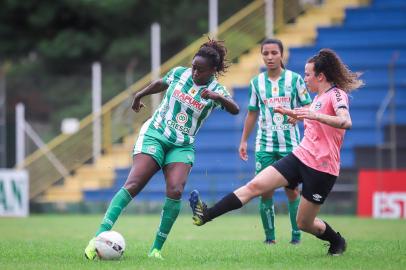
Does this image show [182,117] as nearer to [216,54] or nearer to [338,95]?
[216,54]

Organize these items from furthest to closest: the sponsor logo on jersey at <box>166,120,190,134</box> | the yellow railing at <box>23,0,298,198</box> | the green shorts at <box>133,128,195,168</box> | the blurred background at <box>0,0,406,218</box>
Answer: the yellow railing at <box>23,0,298,198</box> < the blurred background at <box>0,0,406,218</box> < the sponsor logo on jersey at <box>166,120,190,134</box> < the green shorts at <box>133,128,195,168</box>

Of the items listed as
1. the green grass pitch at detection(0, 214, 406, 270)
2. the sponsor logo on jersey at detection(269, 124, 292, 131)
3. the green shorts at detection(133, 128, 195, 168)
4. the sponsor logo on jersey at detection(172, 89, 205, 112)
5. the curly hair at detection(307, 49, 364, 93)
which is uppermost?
the curly hair at detection(307, 49, 364, 93)

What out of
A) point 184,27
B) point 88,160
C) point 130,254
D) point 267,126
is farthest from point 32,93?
point 130,254

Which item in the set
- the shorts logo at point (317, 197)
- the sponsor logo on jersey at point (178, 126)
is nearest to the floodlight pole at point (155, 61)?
the sponsor logo on jersey at point (178, 126)

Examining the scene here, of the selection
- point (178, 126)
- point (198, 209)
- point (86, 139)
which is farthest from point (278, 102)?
point (86, 139)

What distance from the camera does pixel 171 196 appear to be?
8.76 meters

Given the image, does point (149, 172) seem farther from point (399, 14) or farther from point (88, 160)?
point (399, 14)

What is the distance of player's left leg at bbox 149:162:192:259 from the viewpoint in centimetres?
874

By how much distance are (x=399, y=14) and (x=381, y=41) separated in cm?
114

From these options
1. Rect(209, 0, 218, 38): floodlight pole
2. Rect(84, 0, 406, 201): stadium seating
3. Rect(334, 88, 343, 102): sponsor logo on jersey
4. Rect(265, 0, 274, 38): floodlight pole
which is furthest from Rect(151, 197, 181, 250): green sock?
Rect(265, 0, 274, 38): floodlight pole

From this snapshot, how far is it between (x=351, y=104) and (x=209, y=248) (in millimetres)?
11657

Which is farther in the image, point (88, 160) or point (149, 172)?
point (88, 160)

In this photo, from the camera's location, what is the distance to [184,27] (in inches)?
1051

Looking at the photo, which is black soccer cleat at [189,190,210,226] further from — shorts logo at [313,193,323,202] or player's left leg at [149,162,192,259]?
shorts logo at [313,193,323,202]
